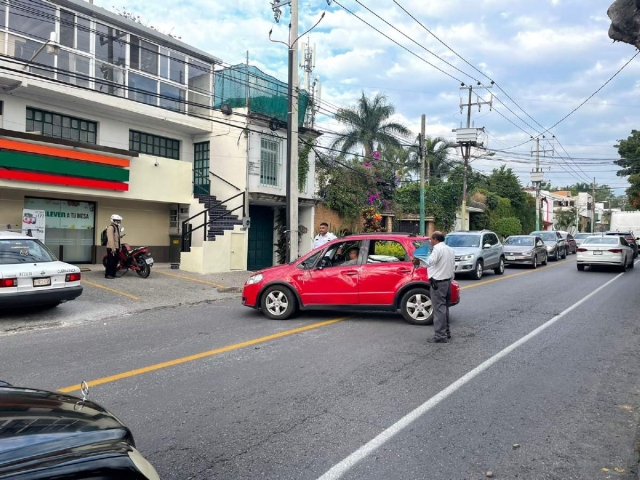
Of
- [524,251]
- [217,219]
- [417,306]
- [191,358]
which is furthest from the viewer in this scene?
[524,251]

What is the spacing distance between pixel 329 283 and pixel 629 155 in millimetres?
40573

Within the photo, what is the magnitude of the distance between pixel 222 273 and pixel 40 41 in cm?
876

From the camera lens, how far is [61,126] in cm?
1582

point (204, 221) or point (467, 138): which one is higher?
point (467, 138)

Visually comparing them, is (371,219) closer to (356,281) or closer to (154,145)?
(154,145)

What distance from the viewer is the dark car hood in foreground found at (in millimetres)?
2090

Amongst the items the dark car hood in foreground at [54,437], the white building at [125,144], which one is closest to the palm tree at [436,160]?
the white building at [125,144]

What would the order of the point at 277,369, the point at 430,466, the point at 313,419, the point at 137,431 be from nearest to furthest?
the point at 430,466, the point at 137,431, the point at 313,419, the point at 277,369

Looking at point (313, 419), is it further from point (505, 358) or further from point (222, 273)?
point (222, 273)

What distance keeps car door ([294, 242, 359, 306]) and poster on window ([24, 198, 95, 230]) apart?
1043 centimetres

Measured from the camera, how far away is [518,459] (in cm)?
382

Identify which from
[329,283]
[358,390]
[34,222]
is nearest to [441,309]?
[329,283]

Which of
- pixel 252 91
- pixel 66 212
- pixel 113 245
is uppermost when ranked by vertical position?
pixel 252 91

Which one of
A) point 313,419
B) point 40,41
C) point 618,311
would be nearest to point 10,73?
point 40,41
